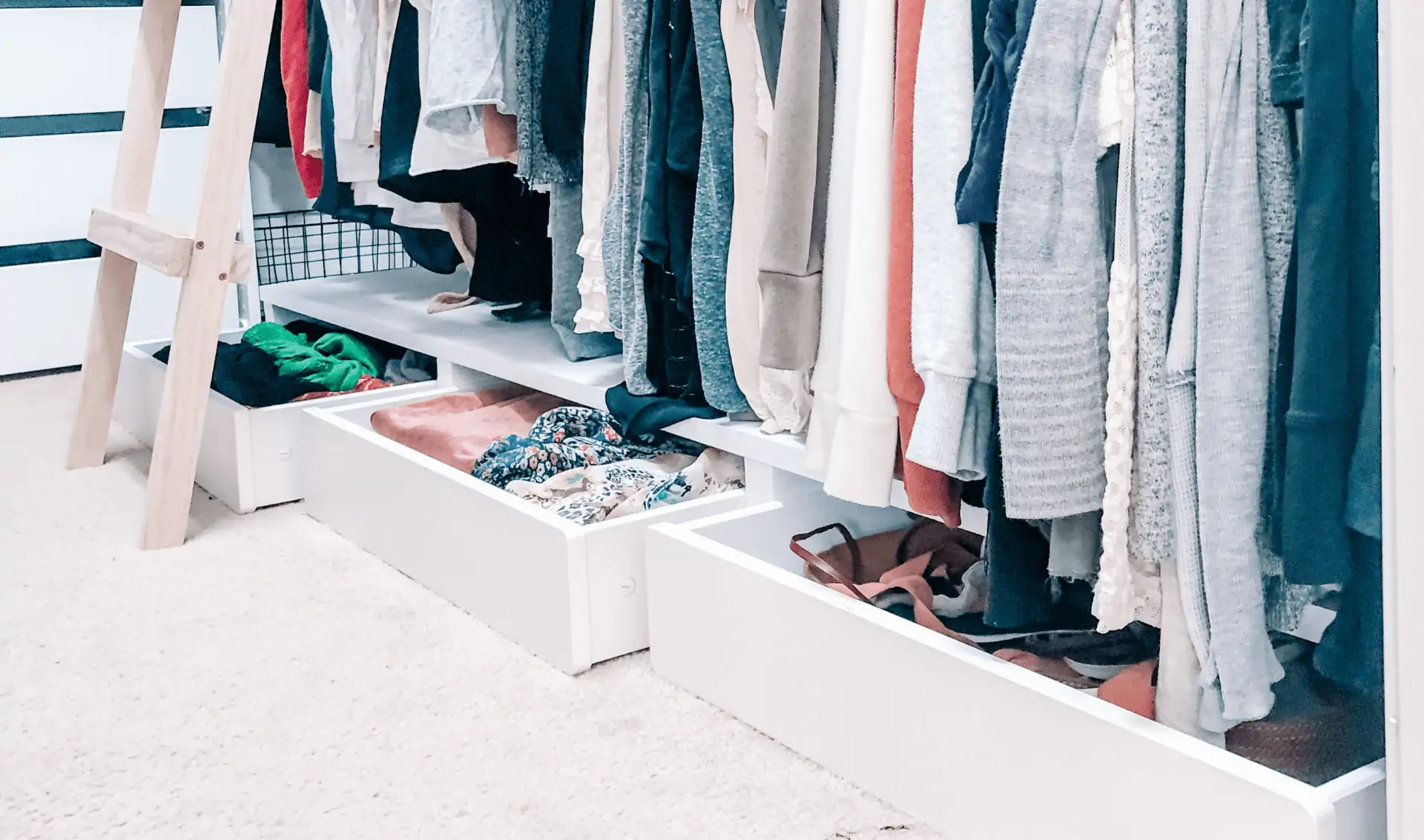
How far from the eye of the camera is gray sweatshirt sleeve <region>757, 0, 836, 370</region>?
4.77 feet

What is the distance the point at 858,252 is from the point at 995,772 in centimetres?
52

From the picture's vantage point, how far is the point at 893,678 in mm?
1290

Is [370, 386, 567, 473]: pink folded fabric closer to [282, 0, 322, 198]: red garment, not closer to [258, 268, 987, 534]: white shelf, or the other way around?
[258, 268, 987, 534]: white shelf

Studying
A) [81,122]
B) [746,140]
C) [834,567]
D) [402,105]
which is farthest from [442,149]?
[81,122]

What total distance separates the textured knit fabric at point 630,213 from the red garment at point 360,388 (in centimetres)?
79

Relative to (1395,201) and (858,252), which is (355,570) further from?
(1395,201)

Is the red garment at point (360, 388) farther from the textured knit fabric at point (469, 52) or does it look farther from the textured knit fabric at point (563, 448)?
the textured knit fabric at point (469, 52)

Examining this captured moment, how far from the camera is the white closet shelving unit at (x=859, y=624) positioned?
92cm

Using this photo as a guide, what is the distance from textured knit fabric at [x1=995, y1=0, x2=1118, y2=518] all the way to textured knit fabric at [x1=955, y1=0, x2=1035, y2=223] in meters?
0.03

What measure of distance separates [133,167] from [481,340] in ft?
2.43

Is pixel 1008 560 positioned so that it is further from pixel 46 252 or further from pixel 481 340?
pixel 46 252

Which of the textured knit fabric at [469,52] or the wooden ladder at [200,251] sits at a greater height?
the textured knit fabric at [469,52]

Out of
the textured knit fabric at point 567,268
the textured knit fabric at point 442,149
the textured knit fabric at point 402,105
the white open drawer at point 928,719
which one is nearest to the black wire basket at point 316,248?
the textured knit fabric at point 402,105

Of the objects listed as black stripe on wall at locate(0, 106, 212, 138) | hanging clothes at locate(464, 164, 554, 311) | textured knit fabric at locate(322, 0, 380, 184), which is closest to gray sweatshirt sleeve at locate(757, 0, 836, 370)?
hanging clothes at locate(464, 164, 554, 311)
